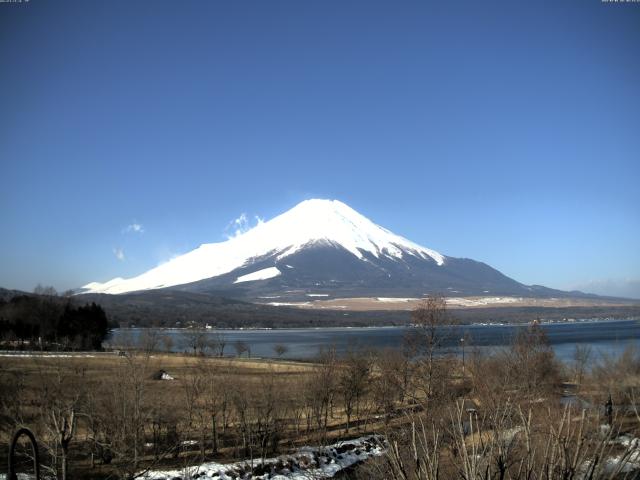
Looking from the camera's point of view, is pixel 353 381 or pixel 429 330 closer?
pixel 429 330

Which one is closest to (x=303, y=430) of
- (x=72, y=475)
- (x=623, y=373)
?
(x=72, y=475)

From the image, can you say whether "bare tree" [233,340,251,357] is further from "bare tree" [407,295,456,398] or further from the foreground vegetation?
"bare tree" [407,295,456,398]

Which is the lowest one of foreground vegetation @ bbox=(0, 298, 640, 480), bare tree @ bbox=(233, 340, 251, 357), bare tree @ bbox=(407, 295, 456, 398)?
bare tree @ bbox=(233, 340, 251, 357)

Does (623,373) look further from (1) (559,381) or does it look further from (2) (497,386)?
(2) (497,386)

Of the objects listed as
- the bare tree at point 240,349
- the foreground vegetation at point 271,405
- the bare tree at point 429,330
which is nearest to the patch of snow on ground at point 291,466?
the foreground vegetation at point 271,405

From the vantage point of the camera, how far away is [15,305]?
89250 millimetres

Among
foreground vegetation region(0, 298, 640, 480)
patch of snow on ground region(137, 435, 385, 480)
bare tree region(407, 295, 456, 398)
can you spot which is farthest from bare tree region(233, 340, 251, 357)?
patch of snow on ground region(137, 435, 385, 480)

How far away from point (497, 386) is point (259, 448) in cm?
1321

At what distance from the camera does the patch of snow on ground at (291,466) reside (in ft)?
74.1

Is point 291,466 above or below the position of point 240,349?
above

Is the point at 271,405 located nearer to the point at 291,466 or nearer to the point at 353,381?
the point at 291,466

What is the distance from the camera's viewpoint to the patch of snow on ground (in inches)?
889

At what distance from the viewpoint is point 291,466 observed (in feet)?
82.3

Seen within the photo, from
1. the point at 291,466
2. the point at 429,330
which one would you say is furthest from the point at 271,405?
the point at 429,330
